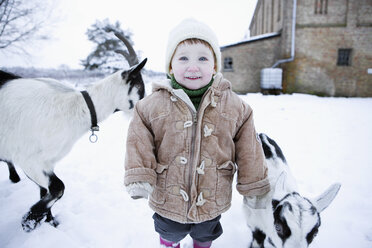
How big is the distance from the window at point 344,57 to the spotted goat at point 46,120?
16522 millimetres

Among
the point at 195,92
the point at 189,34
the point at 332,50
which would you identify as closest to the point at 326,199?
the point at 195,92

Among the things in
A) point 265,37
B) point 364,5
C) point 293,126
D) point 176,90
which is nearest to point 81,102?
point 176,90

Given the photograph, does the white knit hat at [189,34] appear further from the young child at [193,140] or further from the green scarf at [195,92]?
the green scarf at [195,92]

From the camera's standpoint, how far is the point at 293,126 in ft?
20.9

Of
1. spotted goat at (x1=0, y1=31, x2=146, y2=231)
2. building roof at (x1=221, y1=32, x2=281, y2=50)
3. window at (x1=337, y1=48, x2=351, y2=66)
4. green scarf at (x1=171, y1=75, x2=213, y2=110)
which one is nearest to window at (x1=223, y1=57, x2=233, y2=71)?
building roof at (x1=221, y1=32, x2=281, y2=50)

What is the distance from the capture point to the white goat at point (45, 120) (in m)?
2.05

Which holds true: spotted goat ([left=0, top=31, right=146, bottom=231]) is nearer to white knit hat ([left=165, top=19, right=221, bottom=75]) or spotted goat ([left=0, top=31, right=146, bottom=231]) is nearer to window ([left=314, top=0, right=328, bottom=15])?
white knit hat ([left=165, top=19, right=221, bottom=75])

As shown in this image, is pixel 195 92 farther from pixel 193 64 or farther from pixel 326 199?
pixel 326 199

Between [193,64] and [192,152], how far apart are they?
56cm

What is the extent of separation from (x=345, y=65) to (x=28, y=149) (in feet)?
58.9

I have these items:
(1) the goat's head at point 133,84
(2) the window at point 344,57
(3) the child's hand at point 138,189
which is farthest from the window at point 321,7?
(3) the child's hand at point 138,189

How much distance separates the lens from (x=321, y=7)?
13055 millimetres

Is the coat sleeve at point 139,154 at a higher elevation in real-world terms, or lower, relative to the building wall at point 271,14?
lower

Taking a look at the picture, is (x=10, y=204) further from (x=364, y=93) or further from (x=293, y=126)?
(x=364, y=93)
